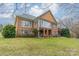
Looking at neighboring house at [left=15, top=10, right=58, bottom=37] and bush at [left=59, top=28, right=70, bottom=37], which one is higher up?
neighboring house at [left=15, top=10, right=58, bottom=37]

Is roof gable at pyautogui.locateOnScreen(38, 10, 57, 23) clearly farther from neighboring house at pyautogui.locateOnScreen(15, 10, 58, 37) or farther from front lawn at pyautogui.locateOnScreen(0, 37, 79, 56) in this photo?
front lawn at pyautogui.locateOnScreen(0, 37, 79, 56)

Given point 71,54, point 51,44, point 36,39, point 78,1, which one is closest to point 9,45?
point 36,39

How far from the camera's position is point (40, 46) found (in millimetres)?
1523

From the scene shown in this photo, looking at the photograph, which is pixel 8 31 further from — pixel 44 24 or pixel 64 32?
pixel 64 32

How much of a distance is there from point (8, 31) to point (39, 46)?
26 centimetres

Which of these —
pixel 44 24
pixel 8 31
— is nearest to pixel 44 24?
pixel 44 24

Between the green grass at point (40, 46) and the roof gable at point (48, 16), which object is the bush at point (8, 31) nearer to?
the green grass at point (40, 46)

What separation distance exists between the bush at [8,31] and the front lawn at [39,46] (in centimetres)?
3

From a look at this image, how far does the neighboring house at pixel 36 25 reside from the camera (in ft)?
5.02

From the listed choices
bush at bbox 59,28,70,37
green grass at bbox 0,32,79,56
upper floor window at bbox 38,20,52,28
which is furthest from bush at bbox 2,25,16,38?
bush at bbox 59,28,70,37

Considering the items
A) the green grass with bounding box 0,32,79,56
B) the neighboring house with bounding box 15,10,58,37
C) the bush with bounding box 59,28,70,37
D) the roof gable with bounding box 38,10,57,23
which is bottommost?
the green grass with bounding box 0,32,79,56

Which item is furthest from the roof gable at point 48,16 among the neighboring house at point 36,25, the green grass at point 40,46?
the green grass at point 40,46

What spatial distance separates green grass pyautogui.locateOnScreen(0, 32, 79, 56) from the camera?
151 cm

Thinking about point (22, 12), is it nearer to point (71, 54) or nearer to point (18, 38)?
point (18, 38)
